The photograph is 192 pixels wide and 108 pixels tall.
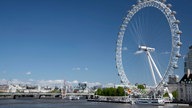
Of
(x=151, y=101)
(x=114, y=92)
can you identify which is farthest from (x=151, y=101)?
(x=114, y=92)

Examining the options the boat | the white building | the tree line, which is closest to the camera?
the boat

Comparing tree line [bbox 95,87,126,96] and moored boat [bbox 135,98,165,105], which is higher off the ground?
tree line [bbox 95,87,126,96]

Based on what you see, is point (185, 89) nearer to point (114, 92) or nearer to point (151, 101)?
point (151, 101)

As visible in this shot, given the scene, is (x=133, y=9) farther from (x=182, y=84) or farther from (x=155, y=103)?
(x=182, y=84)

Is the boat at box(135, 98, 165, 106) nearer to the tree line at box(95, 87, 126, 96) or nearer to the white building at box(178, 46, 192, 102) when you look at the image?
the white building at box(178, 46, 192, 102)

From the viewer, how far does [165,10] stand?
5534 centimetres

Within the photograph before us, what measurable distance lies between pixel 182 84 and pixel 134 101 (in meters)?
13.7

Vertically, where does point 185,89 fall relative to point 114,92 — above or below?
below

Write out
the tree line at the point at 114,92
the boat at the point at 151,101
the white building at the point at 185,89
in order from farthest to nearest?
the tree line at the point at 114,92, the white building at the point at 185,89, the boat at the point at 151,101

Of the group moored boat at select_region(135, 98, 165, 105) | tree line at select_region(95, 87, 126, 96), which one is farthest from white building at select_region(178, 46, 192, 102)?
tree line at select_region(95, 87, 126, 96)

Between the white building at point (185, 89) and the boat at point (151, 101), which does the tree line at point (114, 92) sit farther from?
the boat at point (151, 101)

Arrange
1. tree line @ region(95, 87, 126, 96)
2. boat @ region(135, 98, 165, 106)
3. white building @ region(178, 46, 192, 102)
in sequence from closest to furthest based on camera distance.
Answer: boat @ region(135, 98, 165, 106) < white building @ region(178, 46, 192, 102) < tree line @ region(95, 87, 126, 96)

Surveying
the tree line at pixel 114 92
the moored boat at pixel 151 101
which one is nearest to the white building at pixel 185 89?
the moored boat at pixel 151 101

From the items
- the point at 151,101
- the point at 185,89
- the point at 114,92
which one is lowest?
the point at 151,101
